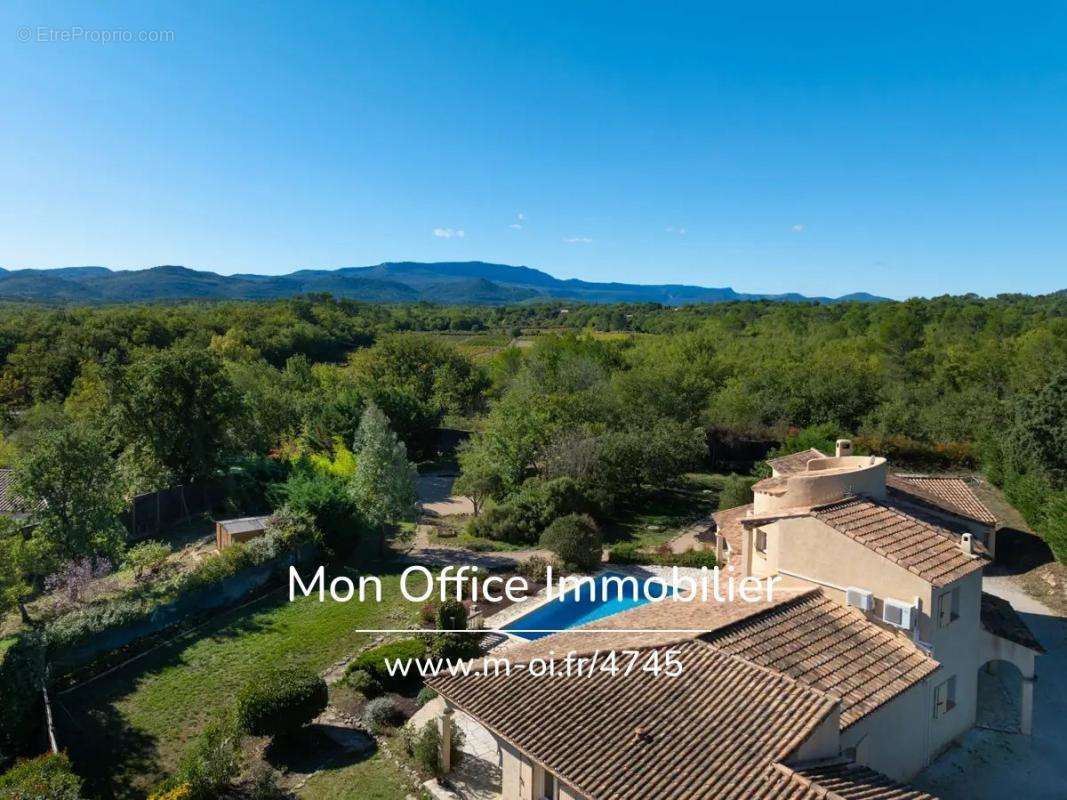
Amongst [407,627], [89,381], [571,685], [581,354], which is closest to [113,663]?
[407,627]

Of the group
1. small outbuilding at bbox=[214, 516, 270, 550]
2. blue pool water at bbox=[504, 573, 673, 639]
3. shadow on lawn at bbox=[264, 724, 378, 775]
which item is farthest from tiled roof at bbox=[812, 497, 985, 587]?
small outbuilding at bbox=[214, 516, 270, 550]

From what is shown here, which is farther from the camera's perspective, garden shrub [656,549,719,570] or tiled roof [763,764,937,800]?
garden shrub [656,549,719,570]

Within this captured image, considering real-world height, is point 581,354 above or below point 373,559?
above

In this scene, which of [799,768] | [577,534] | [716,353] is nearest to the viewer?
[799,768]

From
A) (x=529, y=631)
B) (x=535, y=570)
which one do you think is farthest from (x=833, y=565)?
(x=535, y=570)

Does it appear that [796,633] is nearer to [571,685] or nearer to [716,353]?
[571,685]

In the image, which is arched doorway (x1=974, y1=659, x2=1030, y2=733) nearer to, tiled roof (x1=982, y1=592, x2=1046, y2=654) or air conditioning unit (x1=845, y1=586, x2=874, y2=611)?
tiled roof (x1=982, y1=592, x2=1046, y2=654)
